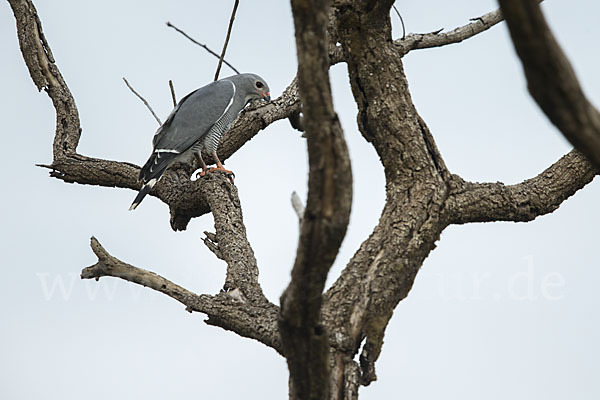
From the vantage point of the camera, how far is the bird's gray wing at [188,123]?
448 centimetres

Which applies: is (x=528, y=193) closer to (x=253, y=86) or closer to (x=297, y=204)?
(x=297, y=204)

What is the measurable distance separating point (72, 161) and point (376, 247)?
2429mm

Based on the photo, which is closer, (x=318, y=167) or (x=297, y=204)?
(x=318, y=167)

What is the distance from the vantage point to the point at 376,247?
289cm

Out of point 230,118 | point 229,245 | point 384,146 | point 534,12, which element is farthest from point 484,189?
point 230,118

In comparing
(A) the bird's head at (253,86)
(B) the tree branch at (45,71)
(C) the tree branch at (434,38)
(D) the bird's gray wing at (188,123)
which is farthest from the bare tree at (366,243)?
(A) the bird's head at (253,86)

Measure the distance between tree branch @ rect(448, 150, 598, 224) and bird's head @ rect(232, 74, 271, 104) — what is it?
267 cm

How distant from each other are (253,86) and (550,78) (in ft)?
13.5

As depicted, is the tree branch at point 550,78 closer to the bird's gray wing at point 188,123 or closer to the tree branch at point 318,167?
the tree branch at point 318,167

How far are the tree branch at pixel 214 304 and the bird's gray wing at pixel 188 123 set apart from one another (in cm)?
130

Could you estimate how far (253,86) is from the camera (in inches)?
213

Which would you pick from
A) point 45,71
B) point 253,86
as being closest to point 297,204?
point 45,71

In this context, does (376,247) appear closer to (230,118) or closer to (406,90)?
(406,90)

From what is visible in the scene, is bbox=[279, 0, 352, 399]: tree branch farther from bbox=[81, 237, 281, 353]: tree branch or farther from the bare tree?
bbox=[81, 237, 281, 353]: tree branch
